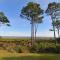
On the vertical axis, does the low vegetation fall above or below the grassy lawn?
above

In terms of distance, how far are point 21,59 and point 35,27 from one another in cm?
110

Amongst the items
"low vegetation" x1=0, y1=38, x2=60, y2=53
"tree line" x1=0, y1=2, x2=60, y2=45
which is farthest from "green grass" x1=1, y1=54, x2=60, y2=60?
"tree line" x1=0, y1=2, x2=60, y2=45

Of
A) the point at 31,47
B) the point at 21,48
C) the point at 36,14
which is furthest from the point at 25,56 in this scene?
the point at 36,14

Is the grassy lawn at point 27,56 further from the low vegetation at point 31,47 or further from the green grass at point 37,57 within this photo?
the low vegetation at point 31,47

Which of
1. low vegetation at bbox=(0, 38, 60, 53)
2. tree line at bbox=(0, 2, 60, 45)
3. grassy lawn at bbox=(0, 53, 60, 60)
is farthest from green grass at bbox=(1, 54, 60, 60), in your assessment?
tree line at bbox=(0, 2, 60, 45)

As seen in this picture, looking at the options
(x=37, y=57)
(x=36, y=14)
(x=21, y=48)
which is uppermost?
(x=36, y=14)

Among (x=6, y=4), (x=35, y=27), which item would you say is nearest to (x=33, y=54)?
(x=35, y=27)

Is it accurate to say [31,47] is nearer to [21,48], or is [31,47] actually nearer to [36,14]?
[21,48]

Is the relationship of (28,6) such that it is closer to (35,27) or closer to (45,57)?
(35,27)

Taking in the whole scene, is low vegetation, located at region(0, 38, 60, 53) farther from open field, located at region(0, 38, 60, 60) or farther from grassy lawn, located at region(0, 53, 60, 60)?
grassy lawn, located at region(0, 53, 60, 60)

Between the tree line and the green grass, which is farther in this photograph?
the tree line

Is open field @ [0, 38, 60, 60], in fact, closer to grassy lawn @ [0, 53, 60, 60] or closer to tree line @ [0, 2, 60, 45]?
grassy lawn @ [0, 53, 60, 60]

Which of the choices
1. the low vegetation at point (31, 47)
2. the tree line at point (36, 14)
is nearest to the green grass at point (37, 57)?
the low vegetation at point (31, 47)

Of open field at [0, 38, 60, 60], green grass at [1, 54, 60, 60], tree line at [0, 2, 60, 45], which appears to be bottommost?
green grass at [1, 54, 60, 60]
